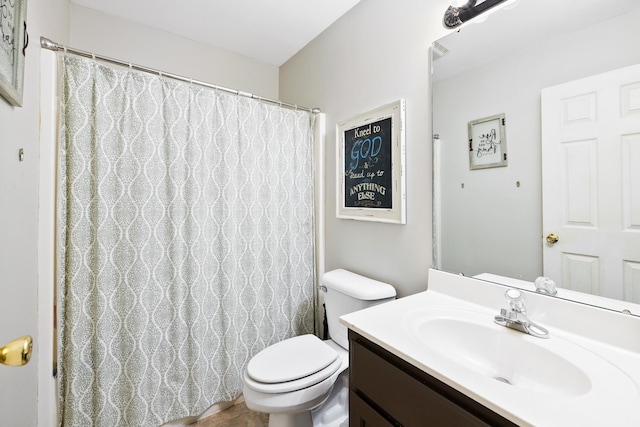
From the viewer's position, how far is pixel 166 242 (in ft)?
4.65

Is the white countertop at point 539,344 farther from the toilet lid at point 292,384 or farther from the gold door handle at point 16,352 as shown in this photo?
the gold door handle at point 16,352

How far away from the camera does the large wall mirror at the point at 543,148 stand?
80 cm

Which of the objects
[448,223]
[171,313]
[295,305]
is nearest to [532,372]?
[448,223]

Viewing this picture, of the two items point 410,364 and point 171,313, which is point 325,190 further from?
point 410,364

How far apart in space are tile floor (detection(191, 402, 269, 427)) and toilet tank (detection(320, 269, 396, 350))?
611 millimetres

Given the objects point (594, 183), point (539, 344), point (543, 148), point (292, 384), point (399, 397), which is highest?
point (543, 148)

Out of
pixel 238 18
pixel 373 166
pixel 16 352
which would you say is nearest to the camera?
pixel 16 352

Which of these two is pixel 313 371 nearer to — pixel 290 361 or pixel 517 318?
pixel 290 361

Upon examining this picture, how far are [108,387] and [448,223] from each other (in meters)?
1.73

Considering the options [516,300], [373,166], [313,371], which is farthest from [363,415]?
[373,166]

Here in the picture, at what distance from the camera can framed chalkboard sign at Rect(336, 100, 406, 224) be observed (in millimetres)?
1390

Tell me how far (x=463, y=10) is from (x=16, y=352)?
1646 millimetres

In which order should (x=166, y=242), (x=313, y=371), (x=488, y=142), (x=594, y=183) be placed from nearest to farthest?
1. (x=594, y=183)
2. (x=488, y=142)
3. (x=313, y=371)
4. (x=166, y=242)

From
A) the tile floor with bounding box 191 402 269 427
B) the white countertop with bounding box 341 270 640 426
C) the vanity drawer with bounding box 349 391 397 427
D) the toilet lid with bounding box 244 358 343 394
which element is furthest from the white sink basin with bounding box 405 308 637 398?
the tile floor with bounding box 191 402 269 427
